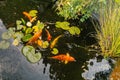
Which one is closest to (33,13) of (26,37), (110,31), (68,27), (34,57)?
(68,27)

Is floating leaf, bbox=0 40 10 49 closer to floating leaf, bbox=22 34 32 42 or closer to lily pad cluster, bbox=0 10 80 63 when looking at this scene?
lily pad cluster, bbox=0 10 80 63

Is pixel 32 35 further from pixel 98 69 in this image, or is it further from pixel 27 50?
pixel 98 69

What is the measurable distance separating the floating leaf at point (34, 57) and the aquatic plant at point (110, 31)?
1.02 meters

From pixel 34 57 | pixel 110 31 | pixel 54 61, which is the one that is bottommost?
pixel 54 61

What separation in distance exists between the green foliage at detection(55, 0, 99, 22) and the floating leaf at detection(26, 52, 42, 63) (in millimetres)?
1120

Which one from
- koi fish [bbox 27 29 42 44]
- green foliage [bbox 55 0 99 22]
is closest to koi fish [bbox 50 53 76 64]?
koi fish [bbox 27 29 42 44]

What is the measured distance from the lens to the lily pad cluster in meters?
4.12

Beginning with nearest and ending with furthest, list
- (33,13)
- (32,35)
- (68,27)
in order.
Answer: (32,35) < (68,27) < (33,13)

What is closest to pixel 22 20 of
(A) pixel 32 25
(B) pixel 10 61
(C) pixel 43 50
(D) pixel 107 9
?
(A) pixel 32 25

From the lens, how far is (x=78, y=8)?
4.87m

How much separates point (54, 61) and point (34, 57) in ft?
0.99

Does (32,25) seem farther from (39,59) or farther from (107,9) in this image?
(107,9)

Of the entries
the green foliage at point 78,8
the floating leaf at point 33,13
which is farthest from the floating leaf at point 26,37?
the green foliage at point 78,8

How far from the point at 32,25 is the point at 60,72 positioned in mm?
1162
